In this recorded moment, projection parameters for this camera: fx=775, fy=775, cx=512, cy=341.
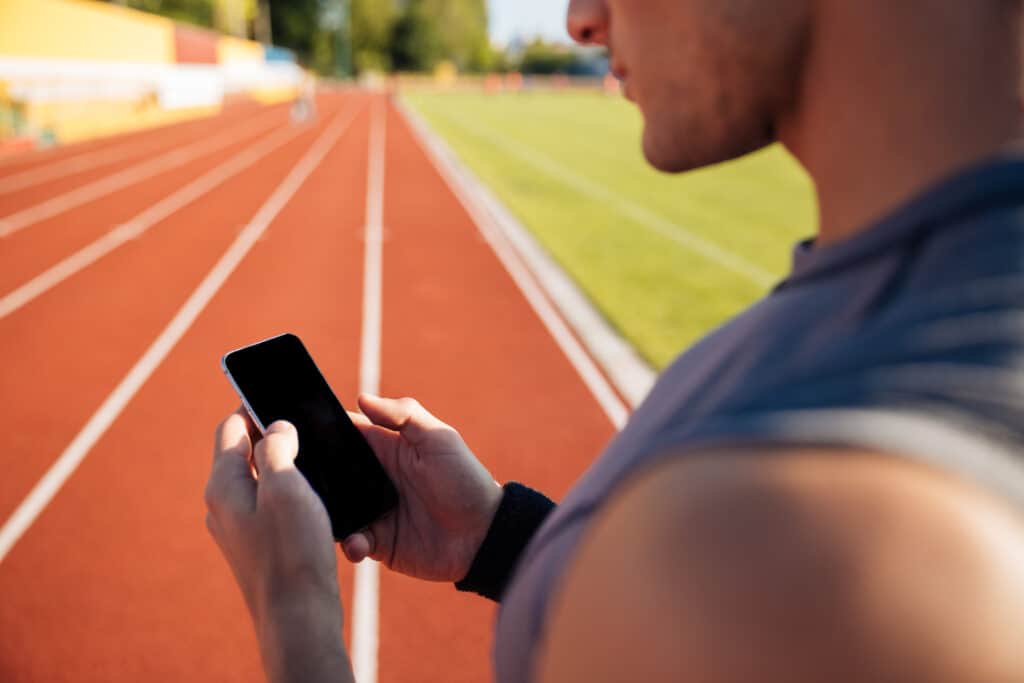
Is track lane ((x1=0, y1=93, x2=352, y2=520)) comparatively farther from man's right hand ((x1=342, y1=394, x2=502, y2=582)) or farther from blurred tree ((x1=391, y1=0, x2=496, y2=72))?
blurred tree ((x1=391, y1=0, x2=496, y2=72))

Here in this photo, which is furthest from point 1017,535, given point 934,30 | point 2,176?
point 2,176

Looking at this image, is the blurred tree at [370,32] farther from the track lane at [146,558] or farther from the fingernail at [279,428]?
the fingernail at [279,428]

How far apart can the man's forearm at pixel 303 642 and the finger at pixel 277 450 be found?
0.22 metres

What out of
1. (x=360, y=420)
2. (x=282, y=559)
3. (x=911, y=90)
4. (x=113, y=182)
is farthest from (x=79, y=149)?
(x=911, y=90)

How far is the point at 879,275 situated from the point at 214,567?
381 centimetres

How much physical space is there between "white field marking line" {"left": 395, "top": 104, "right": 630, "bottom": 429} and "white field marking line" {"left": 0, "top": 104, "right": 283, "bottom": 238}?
6.71m

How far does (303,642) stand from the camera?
0.94 metres

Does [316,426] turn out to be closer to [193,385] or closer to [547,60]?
[193,385]

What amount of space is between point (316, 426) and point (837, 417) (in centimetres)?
123

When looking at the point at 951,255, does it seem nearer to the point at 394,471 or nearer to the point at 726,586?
the point at 726,586

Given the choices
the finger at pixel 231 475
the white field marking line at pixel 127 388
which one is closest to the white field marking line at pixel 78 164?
the white field marking line at pixel 127 388

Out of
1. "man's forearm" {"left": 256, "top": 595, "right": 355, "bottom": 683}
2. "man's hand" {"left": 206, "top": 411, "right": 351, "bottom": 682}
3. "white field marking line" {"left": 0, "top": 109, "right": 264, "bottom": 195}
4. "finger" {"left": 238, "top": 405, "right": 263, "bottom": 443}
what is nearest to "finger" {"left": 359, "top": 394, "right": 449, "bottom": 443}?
"finger" {"left": 238, "top": 405, "right": 263, "bottom": 443}

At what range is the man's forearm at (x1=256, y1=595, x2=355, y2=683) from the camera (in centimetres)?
93

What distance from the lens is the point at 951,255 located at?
52 cm
